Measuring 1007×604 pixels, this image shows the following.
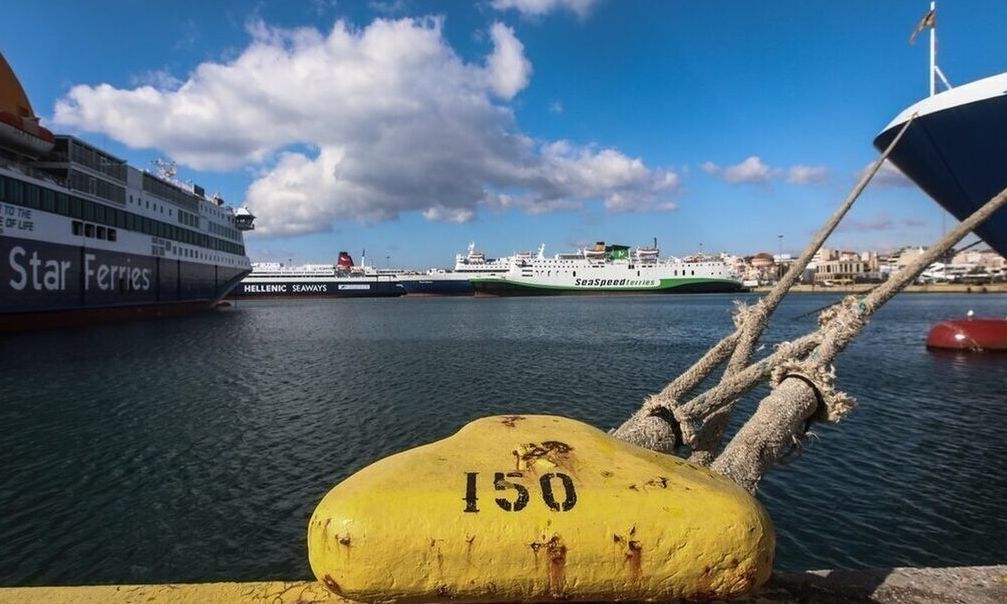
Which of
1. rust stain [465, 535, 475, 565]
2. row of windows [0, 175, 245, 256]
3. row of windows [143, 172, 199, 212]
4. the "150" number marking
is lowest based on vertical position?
rust stain [465, 535, 475, 565]

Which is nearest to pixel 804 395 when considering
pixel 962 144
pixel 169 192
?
pixel 962 144

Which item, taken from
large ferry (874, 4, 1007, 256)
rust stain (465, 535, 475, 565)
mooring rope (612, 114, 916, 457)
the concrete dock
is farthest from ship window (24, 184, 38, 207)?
large ferry (874, 4, 1007, 256)

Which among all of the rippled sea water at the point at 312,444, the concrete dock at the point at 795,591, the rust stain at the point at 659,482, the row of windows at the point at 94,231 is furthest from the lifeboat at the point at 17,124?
the rust stain at the point at 659,482

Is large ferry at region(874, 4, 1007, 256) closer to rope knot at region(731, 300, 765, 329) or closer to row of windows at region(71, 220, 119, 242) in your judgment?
rope knot at region(731, 300, 765, 329)

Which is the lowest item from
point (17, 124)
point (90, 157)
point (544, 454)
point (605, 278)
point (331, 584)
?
point (331, 584)

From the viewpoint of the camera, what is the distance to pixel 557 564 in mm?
2656

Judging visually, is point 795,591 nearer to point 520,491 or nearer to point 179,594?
point 520,491

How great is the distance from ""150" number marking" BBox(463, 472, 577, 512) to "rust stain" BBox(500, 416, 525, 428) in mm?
536

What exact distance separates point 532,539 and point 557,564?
19 centimetres

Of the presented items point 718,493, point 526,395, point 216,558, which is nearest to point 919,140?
point 526,395

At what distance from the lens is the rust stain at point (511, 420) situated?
343 centimetres

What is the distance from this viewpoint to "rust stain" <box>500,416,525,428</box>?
3.43 m

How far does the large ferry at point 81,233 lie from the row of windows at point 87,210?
0.09 m

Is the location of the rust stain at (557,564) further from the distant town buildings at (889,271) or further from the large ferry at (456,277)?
the distant town buildings at (889,271)
